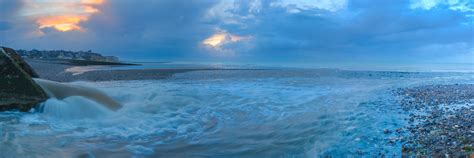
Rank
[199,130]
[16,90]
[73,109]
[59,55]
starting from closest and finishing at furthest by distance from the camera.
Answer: [199,130]
[16,90]
[73,109]
[59,55]

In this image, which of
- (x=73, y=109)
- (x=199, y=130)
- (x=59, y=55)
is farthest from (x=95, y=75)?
(x=59, y=55)

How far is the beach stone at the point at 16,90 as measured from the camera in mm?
10688

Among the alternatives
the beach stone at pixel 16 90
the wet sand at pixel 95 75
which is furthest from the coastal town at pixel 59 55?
the beach stone at pixel 16 90

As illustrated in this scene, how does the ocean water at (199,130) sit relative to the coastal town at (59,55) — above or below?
below

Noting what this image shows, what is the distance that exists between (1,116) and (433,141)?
1129 cm

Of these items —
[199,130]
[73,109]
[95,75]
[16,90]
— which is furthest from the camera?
[95,75]

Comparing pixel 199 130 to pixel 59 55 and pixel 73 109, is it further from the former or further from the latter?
pixel 59 55

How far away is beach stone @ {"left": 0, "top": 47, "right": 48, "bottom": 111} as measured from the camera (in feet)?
35.1

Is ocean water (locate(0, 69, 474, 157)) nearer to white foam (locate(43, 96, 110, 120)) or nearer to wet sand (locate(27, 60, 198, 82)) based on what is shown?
white foam (locate(43, 96, 110, 120))

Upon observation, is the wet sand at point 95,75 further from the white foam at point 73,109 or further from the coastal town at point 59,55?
the coastal town at point 59,55

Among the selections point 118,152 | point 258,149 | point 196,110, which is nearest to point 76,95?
point 196,110

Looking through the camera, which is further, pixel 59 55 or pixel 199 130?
pixel 59 55

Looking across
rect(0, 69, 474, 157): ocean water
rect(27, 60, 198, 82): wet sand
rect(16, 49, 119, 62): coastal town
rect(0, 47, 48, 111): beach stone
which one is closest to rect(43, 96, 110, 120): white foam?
rect(0, 69, 474, 157): ocean water

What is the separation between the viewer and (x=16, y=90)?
444 inches
